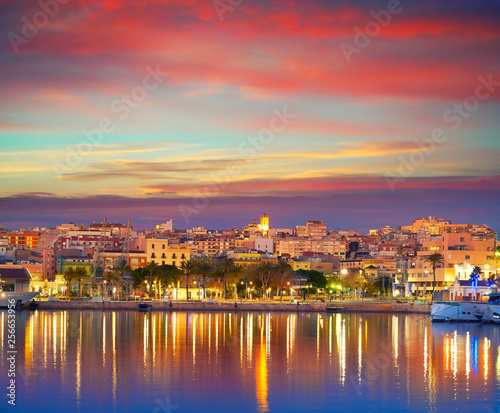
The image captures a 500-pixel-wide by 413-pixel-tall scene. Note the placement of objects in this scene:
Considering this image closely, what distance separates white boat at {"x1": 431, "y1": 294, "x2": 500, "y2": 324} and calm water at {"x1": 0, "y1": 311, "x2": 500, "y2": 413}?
20840 millimetres

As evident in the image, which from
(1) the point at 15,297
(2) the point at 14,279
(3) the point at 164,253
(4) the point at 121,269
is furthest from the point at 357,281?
(1) the point at 15,297

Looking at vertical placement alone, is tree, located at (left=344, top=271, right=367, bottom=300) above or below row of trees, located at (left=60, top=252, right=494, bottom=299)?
below

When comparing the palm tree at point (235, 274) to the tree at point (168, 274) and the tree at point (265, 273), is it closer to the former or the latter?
the tree at point (265, 273)

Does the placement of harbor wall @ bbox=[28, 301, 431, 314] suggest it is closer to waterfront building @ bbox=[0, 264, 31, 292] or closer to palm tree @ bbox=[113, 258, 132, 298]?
waterfront building @ bbox=[0, 264, 31, 292]

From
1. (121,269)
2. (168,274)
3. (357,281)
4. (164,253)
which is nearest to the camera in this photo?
(121,269)

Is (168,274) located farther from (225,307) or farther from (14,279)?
(14,279)

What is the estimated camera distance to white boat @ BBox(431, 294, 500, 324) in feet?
254

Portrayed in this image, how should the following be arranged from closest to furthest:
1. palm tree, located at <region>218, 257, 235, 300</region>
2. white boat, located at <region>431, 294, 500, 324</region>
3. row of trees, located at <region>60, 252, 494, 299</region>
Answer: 1. white boat, located at <region>431, 294, 500, 324</region>
2. palm tree, located at <region>218, 257, 235, 300</region>
3. row of trees, located at <region>60, 252, 494, 299</region>

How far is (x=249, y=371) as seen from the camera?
33.8m

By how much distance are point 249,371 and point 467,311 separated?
49791mm

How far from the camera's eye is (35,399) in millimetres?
26859

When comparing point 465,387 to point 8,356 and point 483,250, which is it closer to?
point 8,356

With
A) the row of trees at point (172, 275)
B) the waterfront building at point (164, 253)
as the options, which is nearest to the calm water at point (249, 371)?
the row of trees at point (172, 275)

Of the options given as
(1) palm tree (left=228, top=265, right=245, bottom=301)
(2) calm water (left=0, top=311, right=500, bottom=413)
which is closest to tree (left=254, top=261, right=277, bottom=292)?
(1) palm tree (left=228, top=265, right=245, bottom=301)
